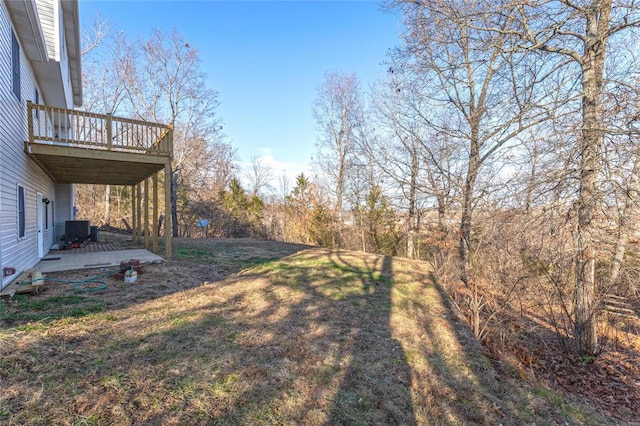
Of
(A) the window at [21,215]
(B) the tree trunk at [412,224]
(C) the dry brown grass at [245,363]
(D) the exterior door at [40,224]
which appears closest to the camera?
(C) the dry brown grass at [245,363]

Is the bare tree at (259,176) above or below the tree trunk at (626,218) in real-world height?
above

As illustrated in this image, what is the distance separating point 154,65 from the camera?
1538 centimetres

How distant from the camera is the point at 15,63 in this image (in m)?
5.73

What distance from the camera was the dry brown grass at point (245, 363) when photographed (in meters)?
2.44

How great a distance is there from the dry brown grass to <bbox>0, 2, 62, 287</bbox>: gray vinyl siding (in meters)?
1.15

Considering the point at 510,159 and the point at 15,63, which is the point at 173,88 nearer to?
the point at 15,63

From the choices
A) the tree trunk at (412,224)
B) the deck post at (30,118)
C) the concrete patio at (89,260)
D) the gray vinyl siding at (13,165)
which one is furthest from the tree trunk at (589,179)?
the deck post at (30,118)

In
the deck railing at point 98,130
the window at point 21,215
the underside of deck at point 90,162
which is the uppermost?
the deck railing at point 98,130

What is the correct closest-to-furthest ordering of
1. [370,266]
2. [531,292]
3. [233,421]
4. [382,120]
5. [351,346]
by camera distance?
[233,421]
[351,346]
[531,292]
[370,266]
[382,120]

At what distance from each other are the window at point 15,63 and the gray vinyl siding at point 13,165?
0.21 meters

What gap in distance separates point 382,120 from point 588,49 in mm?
6489

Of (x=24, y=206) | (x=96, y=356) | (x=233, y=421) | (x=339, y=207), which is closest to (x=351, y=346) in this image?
(x=233, y=421)

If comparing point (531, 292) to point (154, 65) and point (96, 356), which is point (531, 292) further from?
point (154, 65)

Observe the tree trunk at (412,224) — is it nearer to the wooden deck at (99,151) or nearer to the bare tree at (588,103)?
the bare tree at (588,103)
